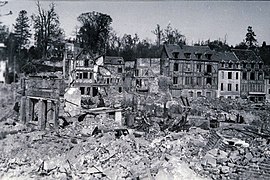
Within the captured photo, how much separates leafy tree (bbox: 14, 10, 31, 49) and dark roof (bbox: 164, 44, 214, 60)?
5.44m

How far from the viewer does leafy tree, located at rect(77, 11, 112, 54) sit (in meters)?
11.2

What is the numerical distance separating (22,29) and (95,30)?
2987 millimetres

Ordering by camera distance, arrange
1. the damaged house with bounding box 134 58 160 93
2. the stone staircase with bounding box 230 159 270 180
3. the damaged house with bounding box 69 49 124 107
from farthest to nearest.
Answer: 1. the damaged house with bounding box 69 49 124 107
2. the damaged house with bounding box 134 58 160 93
3. the stone staircase with bounding box 230 159 270 180

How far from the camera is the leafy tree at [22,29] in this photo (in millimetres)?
12016

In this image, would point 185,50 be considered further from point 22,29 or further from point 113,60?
point 22,29

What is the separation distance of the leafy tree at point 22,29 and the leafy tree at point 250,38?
788 centimetres

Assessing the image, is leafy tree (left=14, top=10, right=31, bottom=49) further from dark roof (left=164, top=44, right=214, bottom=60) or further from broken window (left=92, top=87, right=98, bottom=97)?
dark roof (left=164, top=44, right=214, bottom=60)

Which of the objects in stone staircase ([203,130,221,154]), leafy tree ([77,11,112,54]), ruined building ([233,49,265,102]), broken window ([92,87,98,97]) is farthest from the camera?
broken window ([92,87,98,97])

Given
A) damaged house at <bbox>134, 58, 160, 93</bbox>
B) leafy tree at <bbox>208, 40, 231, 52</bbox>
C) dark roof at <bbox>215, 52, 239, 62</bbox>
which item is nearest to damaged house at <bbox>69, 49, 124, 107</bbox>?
damaged house at <bbox>134, 58, 160, 93</bbox>

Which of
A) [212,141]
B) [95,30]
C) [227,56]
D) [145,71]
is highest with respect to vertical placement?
[95,30]

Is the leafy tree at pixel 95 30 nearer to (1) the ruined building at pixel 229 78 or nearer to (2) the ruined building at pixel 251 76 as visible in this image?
(1) the ruined building at pixel 229 78

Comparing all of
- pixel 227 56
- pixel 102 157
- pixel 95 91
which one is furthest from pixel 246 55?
pixel 95 91

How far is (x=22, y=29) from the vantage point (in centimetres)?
1285

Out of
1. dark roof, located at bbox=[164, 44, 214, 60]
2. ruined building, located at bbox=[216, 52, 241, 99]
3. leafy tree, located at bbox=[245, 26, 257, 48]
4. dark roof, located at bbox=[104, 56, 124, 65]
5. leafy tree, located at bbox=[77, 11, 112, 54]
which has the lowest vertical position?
ruined building, located at bbox=[216, 52, 241, 99]
